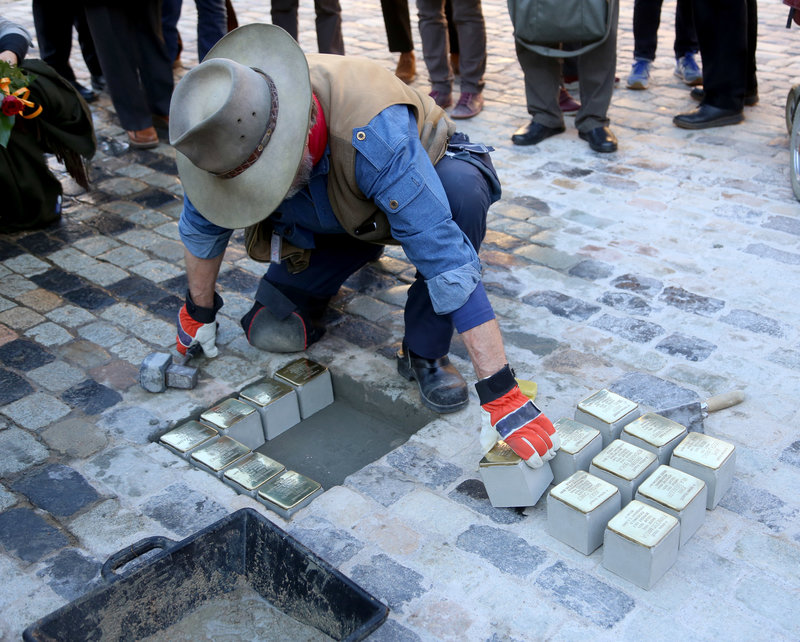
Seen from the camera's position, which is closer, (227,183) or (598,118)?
(227,183)

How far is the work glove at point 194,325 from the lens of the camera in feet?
10.6

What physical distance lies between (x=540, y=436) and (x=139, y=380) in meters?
1.59

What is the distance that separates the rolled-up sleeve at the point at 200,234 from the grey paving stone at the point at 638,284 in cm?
174

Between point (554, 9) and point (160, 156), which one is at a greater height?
point (554, 9)

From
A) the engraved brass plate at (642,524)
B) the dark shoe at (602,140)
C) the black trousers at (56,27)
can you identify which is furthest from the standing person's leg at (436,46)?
the engraved brass plate at (642,524)

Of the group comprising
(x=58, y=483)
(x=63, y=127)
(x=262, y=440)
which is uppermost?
(x=63, y=127)

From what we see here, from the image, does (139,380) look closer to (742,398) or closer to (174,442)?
(174,442)

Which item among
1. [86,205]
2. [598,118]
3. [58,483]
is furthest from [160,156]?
[58,483]

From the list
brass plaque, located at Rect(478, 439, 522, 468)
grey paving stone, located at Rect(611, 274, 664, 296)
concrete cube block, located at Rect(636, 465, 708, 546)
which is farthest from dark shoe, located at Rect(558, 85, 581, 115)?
concrete cube block, located at Rect(636, 465, 708, 546)

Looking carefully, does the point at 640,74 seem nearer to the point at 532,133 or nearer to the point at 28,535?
the point at 532,133

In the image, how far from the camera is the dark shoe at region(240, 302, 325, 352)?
130 inches

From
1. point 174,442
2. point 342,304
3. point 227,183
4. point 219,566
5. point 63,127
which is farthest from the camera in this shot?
point 63,127

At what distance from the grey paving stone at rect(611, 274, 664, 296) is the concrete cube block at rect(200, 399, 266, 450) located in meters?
1.72

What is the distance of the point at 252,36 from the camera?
106 inches
